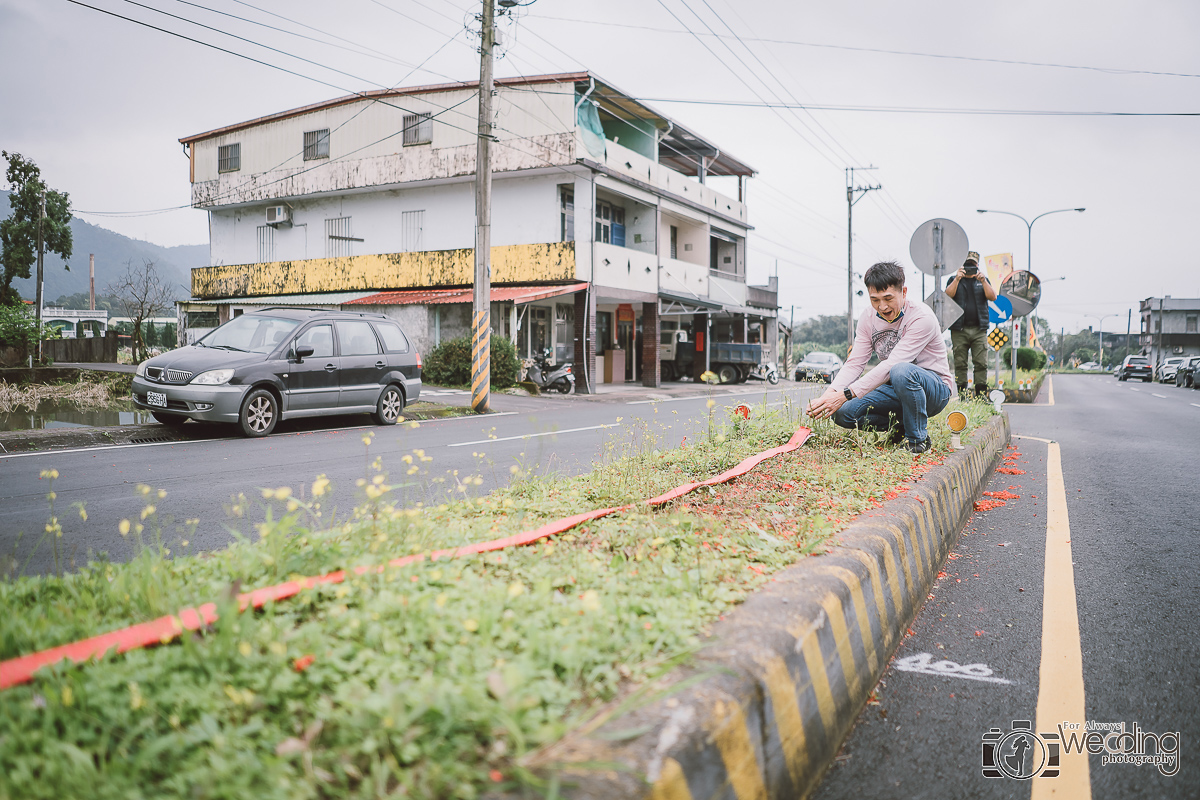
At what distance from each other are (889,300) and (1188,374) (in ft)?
139

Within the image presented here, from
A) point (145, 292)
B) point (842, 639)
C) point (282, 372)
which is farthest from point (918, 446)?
point (145, 292)

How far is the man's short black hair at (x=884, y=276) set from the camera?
560 cm

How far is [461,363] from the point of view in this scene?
22.2 meters

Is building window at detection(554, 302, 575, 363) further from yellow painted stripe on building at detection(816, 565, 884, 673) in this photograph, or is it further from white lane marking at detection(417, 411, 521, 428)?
yellow painted stripe on building at detection(816, 565, 884, 673)

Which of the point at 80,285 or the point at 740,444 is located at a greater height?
the point at 80,285

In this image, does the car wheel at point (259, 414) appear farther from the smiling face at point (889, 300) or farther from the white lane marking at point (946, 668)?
the white lane marking at point (946, 668)

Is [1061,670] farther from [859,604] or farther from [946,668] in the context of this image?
[859,604]

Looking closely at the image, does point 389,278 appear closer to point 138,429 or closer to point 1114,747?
point 138,429

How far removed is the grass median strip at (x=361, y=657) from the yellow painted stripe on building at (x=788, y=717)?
0.22 metres

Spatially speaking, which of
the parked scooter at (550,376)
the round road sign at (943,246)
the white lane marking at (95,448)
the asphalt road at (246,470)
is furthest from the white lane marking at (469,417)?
the round road sign at (943,246)

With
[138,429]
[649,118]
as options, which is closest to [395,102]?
[649,118]

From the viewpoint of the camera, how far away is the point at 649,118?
26.5 metres

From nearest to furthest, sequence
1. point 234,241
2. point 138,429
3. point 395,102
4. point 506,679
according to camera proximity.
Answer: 1. point 506,679
2. point 138,429
3. point 395,102
4. point 234,241

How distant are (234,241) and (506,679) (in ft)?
111
